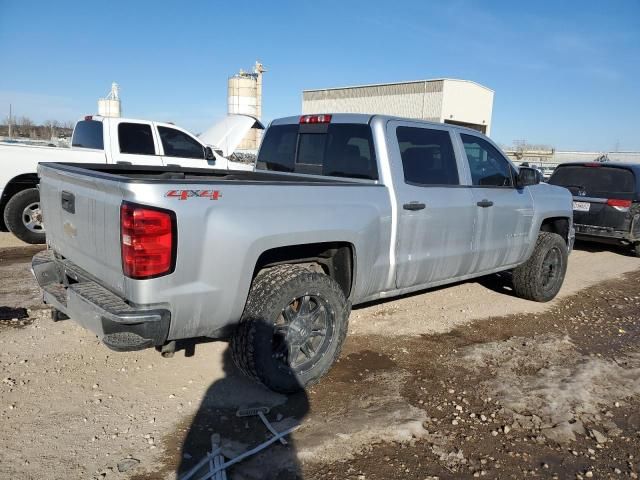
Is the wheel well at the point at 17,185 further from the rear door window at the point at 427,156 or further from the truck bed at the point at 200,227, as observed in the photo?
the rear door window at the point at 427,156

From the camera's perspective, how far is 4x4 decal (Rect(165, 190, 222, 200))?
275 cm

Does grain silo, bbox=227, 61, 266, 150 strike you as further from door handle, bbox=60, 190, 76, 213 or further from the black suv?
door handle, bbox=60, 190, 76, 213

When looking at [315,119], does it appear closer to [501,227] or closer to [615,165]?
[501,227]

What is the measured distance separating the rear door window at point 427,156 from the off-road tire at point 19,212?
235 inches

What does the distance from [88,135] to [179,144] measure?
4.93 feet

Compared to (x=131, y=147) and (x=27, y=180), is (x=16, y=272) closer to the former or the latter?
(x=27, y=180)

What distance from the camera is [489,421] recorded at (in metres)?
3.29

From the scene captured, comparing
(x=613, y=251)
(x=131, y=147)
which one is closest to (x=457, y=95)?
(x=613, y=251)

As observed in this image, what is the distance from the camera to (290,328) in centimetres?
350

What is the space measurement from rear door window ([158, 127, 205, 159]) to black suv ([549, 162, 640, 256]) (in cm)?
699

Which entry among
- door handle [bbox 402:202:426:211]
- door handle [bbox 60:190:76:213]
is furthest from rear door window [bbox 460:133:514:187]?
door handle [bbox 60:190:76:213]

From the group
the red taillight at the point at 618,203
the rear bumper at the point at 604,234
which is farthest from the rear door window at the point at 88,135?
the red taillight at the point at 618,203

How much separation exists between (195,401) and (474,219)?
9.82 ft

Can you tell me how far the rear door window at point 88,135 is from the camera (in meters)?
8.35
